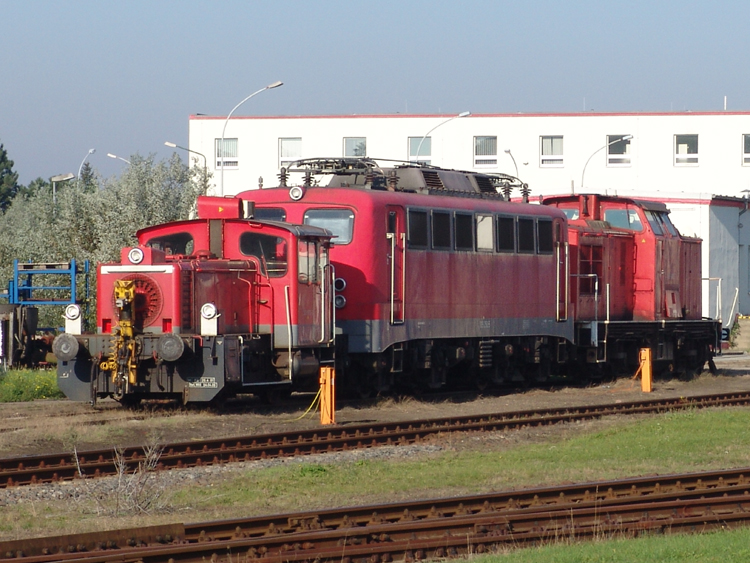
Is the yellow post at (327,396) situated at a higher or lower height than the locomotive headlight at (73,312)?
lower

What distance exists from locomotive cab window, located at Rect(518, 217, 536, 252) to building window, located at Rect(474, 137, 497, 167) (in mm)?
40186

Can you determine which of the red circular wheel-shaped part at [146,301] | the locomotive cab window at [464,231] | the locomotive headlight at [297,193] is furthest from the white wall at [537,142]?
the red circular wheel-shaped part at [146,301]

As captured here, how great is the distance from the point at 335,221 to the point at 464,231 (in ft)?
9.19

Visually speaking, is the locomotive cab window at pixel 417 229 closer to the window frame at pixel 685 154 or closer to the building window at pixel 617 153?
the building window at pixel 617 153

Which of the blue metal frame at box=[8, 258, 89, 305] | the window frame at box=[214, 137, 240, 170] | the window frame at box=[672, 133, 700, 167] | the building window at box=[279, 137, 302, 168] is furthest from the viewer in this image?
the window frame at box=[214, 137, 240, 170]

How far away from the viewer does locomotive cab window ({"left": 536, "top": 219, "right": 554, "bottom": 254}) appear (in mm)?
22859

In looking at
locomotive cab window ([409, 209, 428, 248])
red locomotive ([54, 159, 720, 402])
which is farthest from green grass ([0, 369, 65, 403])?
locomotive cab window ([409, 209, 428, 248])

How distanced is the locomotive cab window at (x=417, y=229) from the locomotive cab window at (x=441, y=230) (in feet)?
0.79

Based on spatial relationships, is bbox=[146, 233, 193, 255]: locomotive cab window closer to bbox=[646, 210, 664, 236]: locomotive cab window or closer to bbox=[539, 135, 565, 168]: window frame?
bbox=[646, 210, 664, 236]: locomotive cab window

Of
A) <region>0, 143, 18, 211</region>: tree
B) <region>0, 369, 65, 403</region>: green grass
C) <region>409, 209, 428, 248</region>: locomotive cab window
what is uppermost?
<region>0, 143, 18, 211</region>: tree

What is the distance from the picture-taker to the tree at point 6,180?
4624 inches

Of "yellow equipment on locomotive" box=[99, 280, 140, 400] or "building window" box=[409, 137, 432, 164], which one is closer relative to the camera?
"yellow equipment on locomotive" box=[99, 280, 140, 400]

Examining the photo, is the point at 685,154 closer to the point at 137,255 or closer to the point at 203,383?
the point at 137,255

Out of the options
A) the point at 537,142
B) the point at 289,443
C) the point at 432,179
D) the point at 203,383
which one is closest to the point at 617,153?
the point at 537,142
